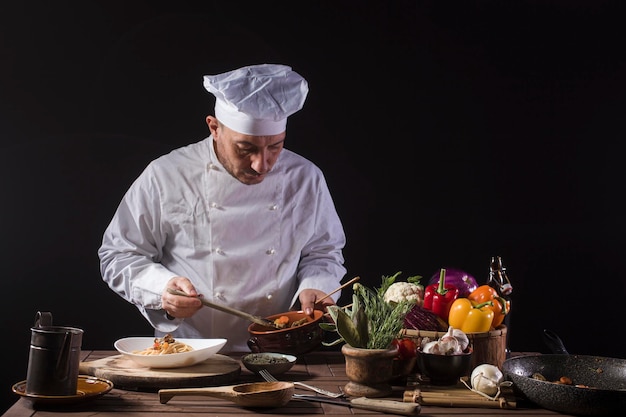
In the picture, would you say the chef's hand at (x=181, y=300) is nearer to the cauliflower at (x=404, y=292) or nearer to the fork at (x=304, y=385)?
the fork at (x=304, y=385)

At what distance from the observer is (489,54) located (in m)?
4.70

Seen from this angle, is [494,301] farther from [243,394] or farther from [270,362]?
[243,394]

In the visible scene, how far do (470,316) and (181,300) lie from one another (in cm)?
106

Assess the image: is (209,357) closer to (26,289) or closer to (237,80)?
(237,80)

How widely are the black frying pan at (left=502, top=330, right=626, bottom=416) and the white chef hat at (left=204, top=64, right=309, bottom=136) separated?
143cm

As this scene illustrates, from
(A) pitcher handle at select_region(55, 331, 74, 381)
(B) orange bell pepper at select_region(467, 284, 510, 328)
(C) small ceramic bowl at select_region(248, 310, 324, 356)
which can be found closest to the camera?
(A) pitcher handle at select_region(55, 331, 74, 381)

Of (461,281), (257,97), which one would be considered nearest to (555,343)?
(461,281)

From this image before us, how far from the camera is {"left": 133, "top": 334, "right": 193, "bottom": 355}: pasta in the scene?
103 inches

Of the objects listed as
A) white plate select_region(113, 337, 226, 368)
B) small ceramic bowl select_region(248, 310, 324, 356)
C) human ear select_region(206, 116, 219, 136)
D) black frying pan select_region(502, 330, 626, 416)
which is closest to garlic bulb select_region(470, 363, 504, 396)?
black frying pan select_region(502, 330, 626, 416)

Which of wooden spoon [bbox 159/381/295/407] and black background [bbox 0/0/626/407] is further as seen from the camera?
black background [bbox 0/0/626/407]

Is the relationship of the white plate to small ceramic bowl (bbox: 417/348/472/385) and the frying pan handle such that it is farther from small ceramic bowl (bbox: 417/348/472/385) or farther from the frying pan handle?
the frying pan handle

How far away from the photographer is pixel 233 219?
3654 mm

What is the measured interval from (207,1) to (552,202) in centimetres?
215

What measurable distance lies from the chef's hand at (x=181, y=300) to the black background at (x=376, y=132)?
1412mm
